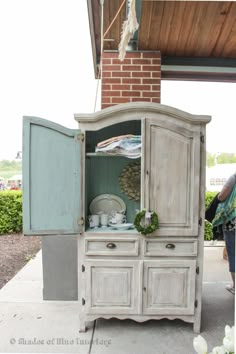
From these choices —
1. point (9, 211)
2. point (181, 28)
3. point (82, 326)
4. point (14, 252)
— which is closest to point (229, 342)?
point (82, 326)

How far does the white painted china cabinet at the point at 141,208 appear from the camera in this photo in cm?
218

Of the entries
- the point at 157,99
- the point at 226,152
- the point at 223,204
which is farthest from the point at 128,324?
the point at 226,152

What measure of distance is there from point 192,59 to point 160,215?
78.2 inches

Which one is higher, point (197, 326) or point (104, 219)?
point (104, 219)

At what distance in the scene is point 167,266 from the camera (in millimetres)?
2223

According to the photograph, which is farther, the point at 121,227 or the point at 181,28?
the point at 181,28

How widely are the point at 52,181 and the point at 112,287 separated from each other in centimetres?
98

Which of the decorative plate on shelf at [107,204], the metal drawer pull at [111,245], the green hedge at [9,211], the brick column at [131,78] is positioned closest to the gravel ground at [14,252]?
the green hedge at [9,211]

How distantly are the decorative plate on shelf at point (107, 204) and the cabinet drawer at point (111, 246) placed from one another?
571mm

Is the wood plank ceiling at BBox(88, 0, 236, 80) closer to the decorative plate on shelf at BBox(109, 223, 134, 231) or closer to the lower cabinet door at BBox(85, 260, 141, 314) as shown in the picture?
the decorative plate on shelf at BBox(109, 223, 134, 231)

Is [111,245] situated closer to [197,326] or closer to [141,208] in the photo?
[141,208]

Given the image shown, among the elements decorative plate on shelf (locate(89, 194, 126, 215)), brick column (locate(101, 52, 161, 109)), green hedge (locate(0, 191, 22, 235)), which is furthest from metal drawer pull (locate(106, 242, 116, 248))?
green hedge (locate(0, 191, 22, 235))

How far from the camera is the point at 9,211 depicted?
5633 millimetres

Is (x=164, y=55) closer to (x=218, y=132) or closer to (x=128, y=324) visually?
(x=218, y=132)
